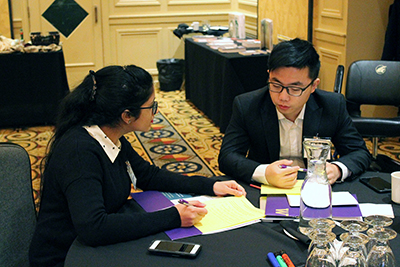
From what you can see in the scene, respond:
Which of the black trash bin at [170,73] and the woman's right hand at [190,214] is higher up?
the woman's right hand at [190,214]

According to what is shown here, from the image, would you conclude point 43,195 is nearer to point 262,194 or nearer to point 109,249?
point 109,249

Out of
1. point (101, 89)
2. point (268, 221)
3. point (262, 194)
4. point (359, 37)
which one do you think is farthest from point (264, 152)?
point (359, 37)

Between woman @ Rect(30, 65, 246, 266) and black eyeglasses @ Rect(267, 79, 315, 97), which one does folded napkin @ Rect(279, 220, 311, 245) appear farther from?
black eyeglasses @ Rect(267, 79, 315, 97)

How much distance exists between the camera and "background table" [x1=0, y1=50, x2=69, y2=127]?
5383mm

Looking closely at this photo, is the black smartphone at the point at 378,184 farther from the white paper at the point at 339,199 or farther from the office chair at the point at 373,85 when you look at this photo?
the office chair at the point at 373,85

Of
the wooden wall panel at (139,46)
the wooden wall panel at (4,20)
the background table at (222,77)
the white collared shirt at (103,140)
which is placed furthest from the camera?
the wooden wall panel at (139,46)

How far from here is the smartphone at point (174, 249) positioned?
135 cm

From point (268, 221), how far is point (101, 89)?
29.4 inches

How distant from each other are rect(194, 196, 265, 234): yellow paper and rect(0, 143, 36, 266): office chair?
2.01 ft

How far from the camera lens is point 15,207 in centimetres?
167

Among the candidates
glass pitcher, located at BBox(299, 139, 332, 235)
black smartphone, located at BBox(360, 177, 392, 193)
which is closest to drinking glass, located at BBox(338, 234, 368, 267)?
glass pitcher, located at BBox(299, 139, 332, 235)

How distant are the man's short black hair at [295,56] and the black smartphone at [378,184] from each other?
→ 1.64 ft

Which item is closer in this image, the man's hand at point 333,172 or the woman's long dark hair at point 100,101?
the woman's long dark hair at point 100,101

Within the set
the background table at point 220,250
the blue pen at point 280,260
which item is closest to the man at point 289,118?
the background table at point 220,250
